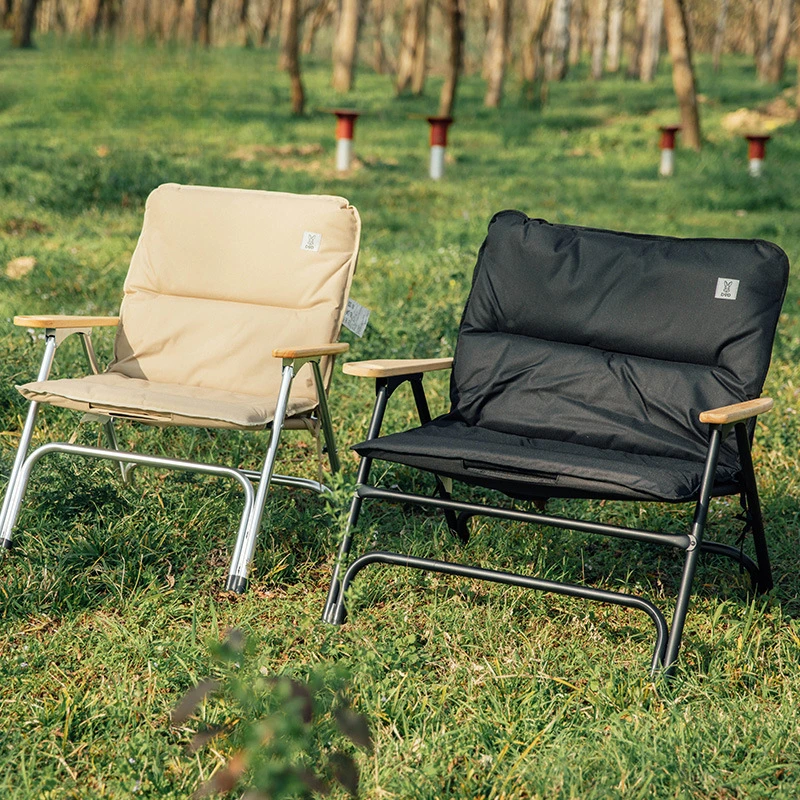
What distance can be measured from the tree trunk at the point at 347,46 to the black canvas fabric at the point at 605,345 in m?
15.5

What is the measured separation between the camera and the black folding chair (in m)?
2.76

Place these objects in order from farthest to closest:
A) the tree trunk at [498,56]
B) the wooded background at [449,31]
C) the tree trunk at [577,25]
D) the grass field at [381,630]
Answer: the tree trunk at [577,25] → the tree trunk at [498,56] → the wooded background at [449,31] → the grass field at [381,630]

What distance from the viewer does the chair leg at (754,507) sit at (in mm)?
2863

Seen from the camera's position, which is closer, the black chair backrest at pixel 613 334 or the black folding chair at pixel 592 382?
the black folding chair at pixel 592 382

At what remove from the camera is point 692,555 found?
2.63 m

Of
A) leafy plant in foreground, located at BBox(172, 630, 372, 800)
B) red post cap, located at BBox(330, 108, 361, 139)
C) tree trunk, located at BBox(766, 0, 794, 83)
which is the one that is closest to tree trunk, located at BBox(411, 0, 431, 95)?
tree trunk, located at BBox(766, 0, 794, 83)

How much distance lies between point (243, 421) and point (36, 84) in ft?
48.9

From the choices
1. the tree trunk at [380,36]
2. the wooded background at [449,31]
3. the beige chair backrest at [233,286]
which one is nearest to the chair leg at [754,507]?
the beige chair backrest at [233,286]

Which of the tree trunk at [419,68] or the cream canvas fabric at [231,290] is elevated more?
the cream canvas fabric at [231,290]

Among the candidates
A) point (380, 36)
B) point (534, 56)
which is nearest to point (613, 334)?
point (534, 56)

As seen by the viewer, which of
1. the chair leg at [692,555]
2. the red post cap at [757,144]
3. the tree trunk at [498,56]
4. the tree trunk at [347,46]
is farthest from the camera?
the tree trunk at [347,46]

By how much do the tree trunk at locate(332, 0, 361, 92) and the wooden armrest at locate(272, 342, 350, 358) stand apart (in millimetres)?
15818

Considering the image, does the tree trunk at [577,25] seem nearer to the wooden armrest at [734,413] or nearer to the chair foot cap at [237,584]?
the wooden armrest at [734,413]

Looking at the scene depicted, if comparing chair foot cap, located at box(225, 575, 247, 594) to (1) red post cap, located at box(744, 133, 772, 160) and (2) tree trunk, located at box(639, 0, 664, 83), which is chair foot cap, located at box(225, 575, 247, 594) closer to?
(1) red post cap, located at box(744, 133, 772, 160)
